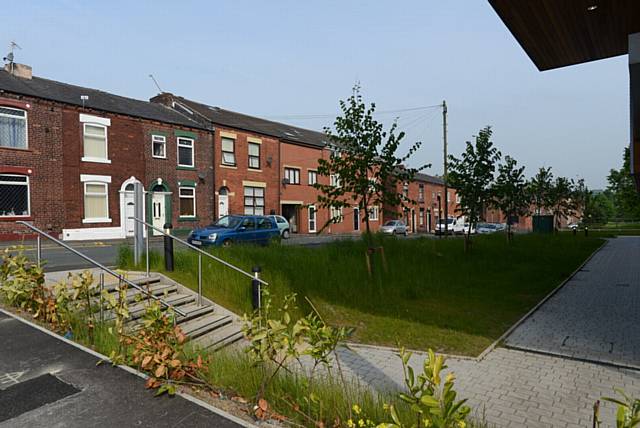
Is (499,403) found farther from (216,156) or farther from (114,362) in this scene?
(216,156)

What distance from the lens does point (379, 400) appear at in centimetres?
358

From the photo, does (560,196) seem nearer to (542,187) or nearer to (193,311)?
(542,187)

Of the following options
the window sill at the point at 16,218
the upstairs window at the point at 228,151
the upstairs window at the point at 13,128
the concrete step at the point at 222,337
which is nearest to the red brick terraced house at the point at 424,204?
the upstairs window at the point at 228,151

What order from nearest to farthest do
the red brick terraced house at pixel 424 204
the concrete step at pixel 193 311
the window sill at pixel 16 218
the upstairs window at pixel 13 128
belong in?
the concrete step at pixel 193 311, the window sill at pixel 16 218, the upstairs window at pixel 13 128, the red brick terraced house at pixel 424 204

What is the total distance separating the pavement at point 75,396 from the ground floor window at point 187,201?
21.8m

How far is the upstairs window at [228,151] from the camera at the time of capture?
28.6m

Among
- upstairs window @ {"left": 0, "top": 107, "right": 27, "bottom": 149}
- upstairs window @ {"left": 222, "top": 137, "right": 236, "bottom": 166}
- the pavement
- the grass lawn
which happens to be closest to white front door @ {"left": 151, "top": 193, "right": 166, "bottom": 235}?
upstairs window @ {"left": 222, "top": 137, "right": 236, "bottom": 166}

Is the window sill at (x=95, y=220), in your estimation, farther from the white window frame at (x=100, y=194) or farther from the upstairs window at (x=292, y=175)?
the upstairs window at (x=292, y=175)

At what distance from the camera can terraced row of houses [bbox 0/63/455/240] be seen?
1958 cm

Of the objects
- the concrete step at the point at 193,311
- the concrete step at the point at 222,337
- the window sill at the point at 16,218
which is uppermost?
the window sill at the point at 16,218

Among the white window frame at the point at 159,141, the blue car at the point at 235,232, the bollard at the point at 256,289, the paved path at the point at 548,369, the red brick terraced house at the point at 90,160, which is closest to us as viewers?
the paved path at the point at 548,369

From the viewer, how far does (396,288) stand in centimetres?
966

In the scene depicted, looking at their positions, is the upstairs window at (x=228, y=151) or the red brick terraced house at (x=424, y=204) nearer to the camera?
the upstairs window at (x=228, y=151)

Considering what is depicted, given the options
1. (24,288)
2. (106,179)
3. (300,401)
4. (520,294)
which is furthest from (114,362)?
(106,179)
